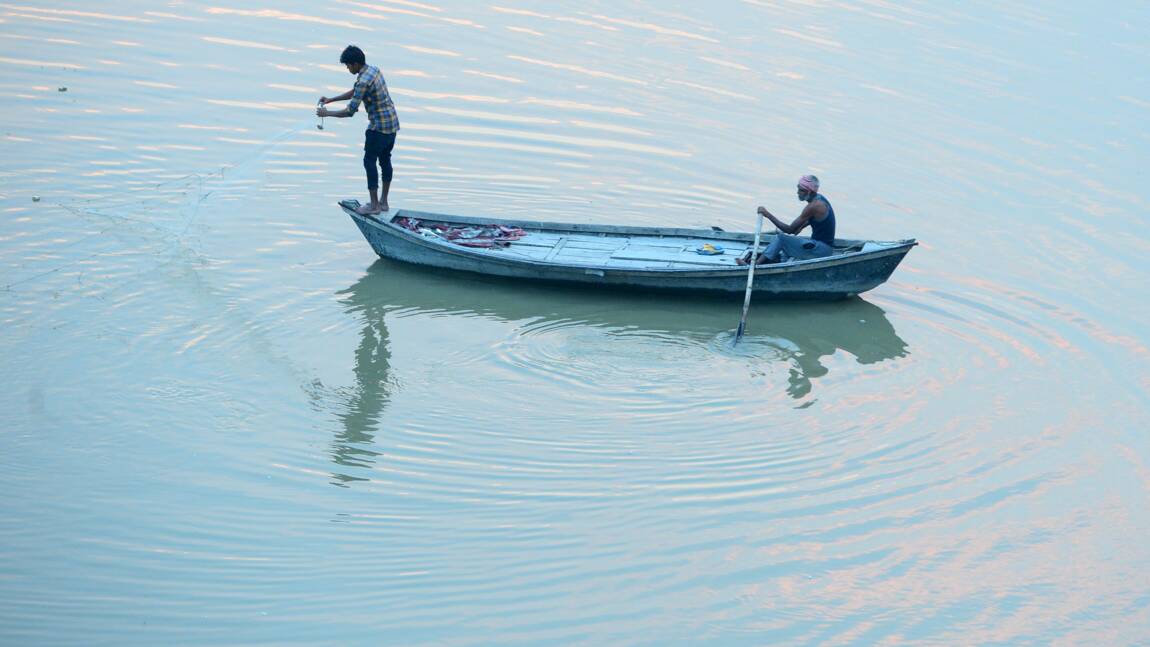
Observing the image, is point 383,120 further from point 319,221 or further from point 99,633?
point 99,633

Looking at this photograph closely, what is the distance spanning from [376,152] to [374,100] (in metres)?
0.56

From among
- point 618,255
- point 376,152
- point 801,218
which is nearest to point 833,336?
point 801,218

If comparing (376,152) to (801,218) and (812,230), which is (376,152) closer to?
(801,218)

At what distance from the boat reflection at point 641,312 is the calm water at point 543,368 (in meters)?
0.05

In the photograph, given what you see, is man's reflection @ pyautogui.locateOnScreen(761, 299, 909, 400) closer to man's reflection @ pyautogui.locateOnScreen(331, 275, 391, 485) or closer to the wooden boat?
the wooden boat

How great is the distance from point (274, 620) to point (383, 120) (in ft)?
21.2

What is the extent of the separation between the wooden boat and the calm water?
0.31 meters

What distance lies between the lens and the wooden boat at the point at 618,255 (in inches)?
455

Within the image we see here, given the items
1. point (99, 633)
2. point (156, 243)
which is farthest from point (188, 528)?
point (156, 243)

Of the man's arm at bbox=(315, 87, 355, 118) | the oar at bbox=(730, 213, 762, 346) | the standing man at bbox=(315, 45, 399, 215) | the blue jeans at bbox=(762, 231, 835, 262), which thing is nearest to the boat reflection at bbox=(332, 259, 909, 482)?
the oar at bbox=(730, 213, 762, 346)

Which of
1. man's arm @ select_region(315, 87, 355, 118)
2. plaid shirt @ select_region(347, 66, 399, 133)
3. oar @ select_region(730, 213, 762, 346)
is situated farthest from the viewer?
plaid shirt @ select_region(347, 66, 399, 133)

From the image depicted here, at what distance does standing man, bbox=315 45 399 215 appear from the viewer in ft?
39.0

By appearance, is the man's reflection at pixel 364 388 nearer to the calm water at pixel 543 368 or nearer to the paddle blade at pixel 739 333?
the calm water at pixel 543 368

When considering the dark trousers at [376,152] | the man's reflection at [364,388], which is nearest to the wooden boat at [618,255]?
the dark trousers at [376,152]
